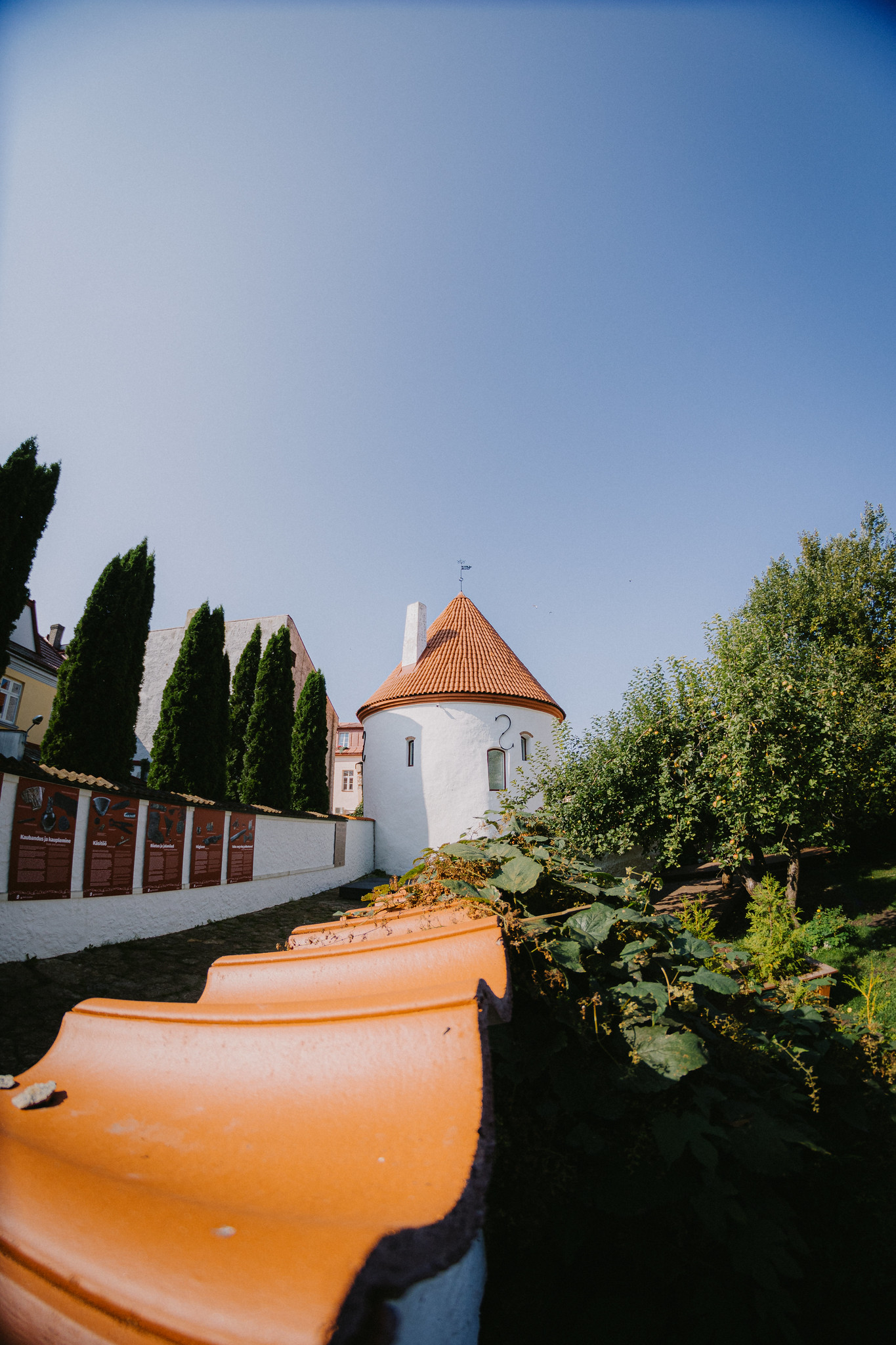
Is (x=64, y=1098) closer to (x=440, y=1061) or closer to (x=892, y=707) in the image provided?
(x=440, y=1061)

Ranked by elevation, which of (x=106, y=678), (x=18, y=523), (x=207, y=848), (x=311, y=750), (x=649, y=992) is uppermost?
(x=18, y=523)

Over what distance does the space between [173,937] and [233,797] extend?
9530 mm

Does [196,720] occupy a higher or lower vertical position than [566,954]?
higher

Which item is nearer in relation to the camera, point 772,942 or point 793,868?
point 772,942

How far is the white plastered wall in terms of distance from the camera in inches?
759

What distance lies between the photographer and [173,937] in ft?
28.2

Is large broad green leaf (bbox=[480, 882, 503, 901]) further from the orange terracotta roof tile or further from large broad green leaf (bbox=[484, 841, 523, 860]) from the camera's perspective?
the orange terracotta roof tile

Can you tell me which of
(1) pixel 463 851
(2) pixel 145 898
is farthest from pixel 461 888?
(2) pixel 145 898

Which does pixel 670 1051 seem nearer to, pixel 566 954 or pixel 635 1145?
pixel 635 1145

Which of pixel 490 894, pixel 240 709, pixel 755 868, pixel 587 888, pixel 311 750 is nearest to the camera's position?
pixel 490 894

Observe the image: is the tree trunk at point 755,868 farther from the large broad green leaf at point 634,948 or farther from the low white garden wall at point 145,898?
the large broad green leaf at point 634,948

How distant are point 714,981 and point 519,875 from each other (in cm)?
73

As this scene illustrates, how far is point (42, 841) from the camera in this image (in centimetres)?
666

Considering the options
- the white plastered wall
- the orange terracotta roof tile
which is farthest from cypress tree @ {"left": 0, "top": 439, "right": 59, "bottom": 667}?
the white plastered wall
